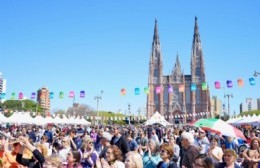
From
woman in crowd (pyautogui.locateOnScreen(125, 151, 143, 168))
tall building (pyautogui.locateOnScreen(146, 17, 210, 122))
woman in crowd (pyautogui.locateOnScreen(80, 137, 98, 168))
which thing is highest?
tall building (pyautogui.locateOnScreen(146, 17, 210, 122))

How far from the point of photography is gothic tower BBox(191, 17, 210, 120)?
333 ft

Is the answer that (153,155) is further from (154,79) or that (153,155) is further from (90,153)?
(154,79)

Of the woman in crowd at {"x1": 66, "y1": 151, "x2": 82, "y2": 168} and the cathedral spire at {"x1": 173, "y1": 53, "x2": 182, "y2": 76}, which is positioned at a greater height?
the cathedral spire at {"x1": 173, "y1": 53, "x2": 182, "y2": 76}

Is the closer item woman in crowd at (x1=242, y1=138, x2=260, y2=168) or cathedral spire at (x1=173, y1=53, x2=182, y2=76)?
woman in crowd at (x1=242, y1=138, x2=260, y2=168)

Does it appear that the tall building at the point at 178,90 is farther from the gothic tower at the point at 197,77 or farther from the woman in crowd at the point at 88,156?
the woman in crowd at the point at 88,156

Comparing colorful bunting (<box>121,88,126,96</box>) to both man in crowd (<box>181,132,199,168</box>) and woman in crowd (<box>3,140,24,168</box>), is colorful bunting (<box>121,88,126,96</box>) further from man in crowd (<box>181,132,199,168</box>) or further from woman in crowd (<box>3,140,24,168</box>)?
woman in crowd (<box>3,140,24,168</box>)

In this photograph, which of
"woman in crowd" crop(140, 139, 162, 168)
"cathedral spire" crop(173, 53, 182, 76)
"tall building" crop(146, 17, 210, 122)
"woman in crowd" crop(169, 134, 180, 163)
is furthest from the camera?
"cathedral spire" crop(173, 53, 182, 76)


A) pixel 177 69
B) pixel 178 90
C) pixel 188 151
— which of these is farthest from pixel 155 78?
pixel 188 151

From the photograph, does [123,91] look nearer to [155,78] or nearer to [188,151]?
[188,151]

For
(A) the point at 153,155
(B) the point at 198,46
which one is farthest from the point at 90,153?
(B) the point at 198,46

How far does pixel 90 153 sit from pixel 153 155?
169 centimetres

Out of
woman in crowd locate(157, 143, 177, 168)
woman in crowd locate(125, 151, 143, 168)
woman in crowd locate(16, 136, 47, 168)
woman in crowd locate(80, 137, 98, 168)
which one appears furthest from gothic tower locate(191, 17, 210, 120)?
woman in crowd locate(125, 151, 143, 168)

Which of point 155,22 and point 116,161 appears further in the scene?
point 155,22

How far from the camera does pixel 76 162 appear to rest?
19.0ft
